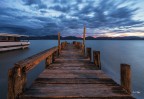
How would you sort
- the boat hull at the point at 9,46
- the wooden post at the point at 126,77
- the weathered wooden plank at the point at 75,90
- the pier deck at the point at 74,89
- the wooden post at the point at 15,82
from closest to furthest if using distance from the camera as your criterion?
the wooden post at the point at 15,82 → the pier deck at the point at 74,89 → the weathered wooden plank at the point at 75,90 → the wooden post at the point at 126,77 → the boat hull at the point at 9,46

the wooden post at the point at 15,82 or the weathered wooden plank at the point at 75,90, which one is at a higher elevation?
the wooden post at the point at 15,82

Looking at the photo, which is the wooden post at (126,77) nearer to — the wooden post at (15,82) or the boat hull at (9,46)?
the wooden post at (15,82)

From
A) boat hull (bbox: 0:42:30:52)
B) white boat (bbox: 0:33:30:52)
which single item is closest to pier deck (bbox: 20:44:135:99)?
white boat (bbox: 0:33:30:52)

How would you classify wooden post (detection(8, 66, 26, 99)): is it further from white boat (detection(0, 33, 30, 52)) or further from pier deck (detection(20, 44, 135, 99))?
white boat (detection(0, 33, 30, 52))

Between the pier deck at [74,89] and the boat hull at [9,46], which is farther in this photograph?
the boat hull at [9,46]

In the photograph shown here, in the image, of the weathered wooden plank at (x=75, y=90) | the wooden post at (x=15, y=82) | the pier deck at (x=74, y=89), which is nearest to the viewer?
the wooden post at (x=15, y=82)

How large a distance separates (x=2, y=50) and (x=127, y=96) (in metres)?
34.9

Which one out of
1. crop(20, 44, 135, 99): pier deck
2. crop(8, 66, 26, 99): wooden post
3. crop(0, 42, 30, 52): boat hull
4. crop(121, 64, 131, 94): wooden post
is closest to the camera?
crop(8, 66, 26, 99): wooden post

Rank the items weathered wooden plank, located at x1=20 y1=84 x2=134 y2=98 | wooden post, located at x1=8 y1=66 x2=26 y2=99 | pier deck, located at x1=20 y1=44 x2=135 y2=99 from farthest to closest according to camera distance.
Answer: weathered wooden plank, located at x1=20 y1=84 x2=134 y2=98, pier deck, located at x1=20 y1=44 x2=135 y2=99, wooden post, located at x1=8 y1=66 x2=26 y2=99

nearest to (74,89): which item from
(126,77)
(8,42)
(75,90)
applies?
(75,90)

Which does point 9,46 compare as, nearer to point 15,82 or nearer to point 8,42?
point 8,42

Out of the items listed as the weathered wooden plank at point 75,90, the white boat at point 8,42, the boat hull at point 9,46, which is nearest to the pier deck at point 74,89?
the weathered wooden plank at point 75,90

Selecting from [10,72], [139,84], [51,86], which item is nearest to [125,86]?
[51,86]

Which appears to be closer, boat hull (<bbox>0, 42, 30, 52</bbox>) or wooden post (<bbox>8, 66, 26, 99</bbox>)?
wooden post (<bbox>8, 66, 26, 99</bbox>)
